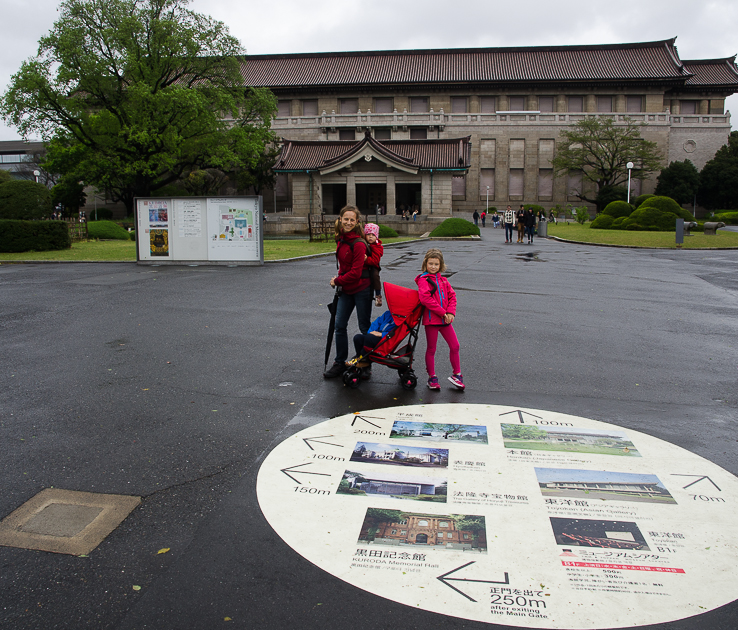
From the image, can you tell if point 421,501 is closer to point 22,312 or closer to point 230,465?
point 230,465

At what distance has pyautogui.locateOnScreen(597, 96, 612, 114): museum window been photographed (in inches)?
2459

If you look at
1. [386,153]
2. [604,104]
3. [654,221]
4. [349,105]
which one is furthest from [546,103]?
[654,221]

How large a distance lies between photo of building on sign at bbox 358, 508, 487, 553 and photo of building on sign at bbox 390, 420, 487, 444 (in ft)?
3.95

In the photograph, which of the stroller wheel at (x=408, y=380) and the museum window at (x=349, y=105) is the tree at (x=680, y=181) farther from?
the stroller wheel at (x=408, y=380)

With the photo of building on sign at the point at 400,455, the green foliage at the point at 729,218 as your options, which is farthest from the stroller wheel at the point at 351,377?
the green foliage at the point at 729,218

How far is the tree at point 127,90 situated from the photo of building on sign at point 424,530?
37.6 meters

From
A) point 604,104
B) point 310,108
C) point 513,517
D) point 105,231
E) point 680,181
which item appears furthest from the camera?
point 310,108

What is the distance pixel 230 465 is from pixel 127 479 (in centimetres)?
69

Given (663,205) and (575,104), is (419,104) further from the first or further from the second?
(663,205)

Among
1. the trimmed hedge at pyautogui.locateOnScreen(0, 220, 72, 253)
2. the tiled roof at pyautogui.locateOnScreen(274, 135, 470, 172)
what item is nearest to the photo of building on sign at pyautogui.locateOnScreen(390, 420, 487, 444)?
the trimmed hedge at pyautogui.locateOnScreen(0, 220, 72, 253)

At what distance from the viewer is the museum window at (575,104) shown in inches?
2473

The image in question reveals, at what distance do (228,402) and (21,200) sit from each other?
85.6ft

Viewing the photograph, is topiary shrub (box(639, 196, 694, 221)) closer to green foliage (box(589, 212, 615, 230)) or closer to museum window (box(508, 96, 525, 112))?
green foliage (box(589, 212, 615, 230))

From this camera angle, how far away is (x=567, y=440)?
15.6 feet
